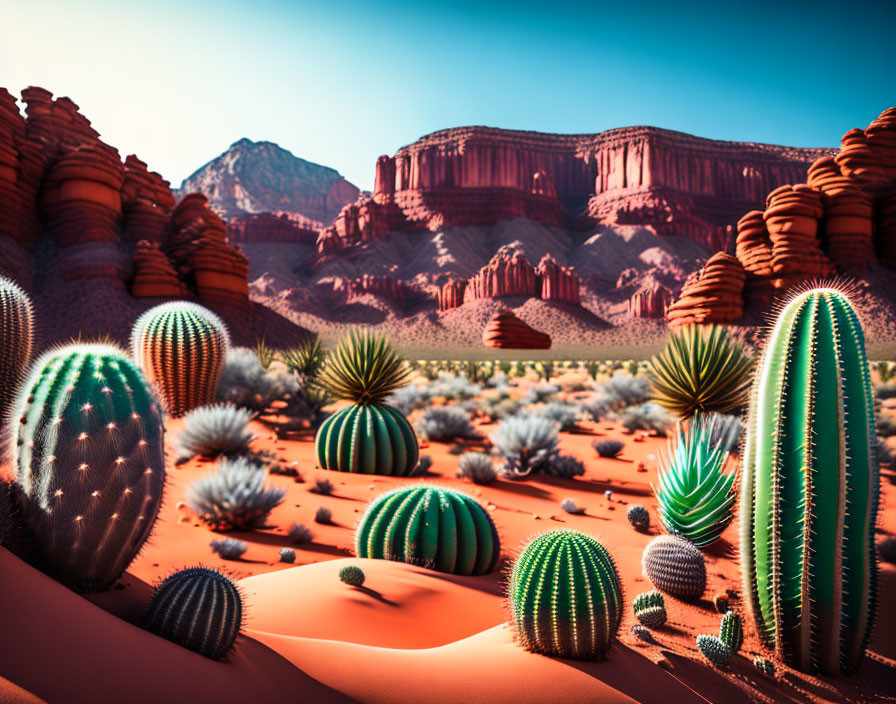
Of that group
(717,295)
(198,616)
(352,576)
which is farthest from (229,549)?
(717,295)

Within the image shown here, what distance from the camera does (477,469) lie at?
812cm

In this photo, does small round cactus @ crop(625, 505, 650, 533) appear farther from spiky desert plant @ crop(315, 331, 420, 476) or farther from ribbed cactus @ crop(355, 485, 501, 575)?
spiky desert plant @ crop(315, 331, 420, 476)

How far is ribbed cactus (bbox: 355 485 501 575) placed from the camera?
4.75 metres

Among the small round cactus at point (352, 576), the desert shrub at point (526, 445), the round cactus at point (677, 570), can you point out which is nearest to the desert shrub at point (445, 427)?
the desert shrub at point (526, 445)

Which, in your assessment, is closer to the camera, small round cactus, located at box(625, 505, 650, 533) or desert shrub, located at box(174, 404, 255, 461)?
small round cactus, located at box(625, 505, 650, 533)

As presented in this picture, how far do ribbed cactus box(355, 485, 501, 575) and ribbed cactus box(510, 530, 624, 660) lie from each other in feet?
6.00

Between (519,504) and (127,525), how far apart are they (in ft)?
17.0

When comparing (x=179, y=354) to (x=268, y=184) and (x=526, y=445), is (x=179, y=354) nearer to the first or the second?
(x=526, y=445)

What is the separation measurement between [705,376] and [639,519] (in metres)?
4.55

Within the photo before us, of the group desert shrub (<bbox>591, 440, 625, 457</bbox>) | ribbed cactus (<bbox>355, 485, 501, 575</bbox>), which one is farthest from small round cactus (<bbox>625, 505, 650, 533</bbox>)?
desert shrub (<bbox>591, 440, 625, 457</bbox>)

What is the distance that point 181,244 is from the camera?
3734 centimetres

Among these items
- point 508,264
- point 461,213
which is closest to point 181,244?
point 508,264

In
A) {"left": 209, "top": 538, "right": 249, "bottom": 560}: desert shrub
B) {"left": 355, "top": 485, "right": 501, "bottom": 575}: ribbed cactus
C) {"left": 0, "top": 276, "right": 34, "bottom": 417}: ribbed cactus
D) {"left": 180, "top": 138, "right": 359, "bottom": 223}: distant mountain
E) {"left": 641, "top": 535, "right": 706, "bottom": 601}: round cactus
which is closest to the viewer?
{"left": 641, "top": 535, "right": 706, "bottom": 601}: round cactus

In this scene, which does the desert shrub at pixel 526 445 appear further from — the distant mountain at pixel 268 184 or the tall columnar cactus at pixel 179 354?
the distant mountain at pixel 268 184
